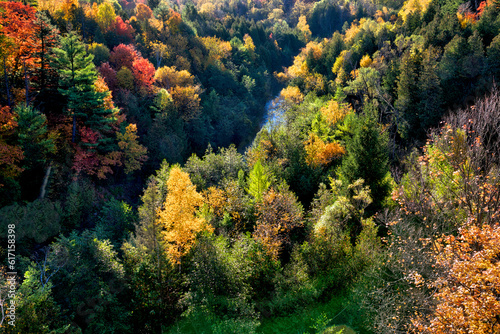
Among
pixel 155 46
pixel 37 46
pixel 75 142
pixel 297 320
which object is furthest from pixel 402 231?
pixel 155 46

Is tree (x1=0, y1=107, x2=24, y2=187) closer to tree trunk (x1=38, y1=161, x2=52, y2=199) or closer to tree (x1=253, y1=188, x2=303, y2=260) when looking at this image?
tree trunk (x1=38, y1=161, x2=52, y2=199)

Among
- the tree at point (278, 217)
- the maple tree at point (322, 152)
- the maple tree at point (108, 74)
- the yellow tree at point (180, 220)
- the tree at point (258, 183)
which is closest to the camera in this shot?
the yellow tree at point (180, 220)

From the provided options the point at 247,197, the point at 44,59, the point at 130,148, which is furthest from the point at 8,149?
the point at 247,197

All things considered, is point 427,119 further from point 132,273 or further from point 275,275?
point 132,273

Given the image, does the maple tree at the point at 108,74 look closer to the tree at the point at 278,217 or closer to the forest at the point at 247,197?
the forest at the point at 247,197

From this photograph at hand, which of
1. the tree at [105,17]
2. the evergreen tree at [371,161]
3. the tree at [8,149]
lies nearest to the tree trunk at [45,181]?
the tree at [8,149]
